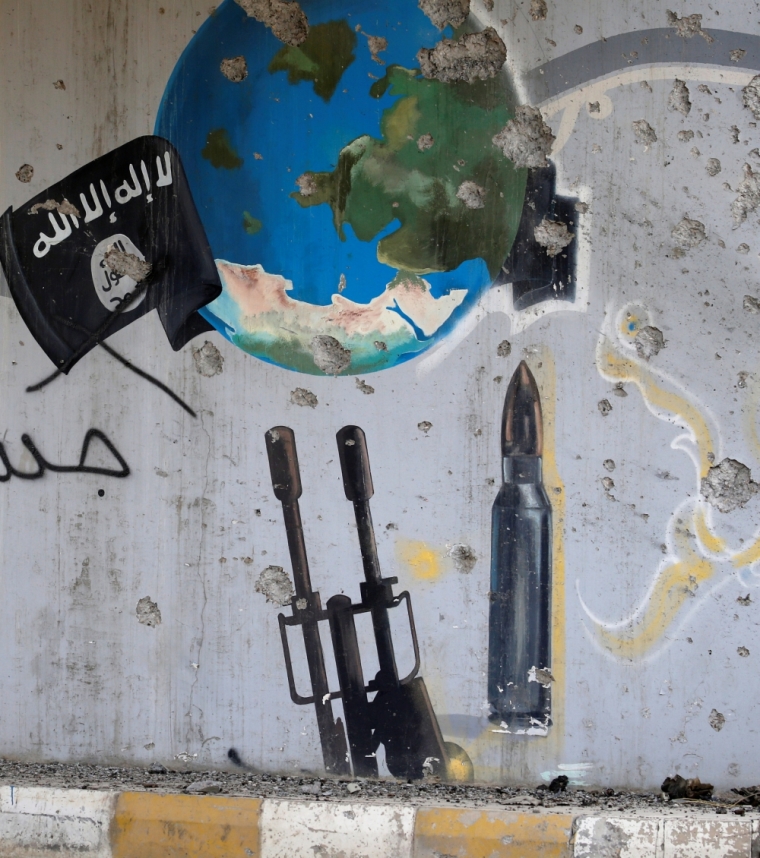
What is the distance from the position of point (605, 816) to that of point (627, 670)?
0.45m

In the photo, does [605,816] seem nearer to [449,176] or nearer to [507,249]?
[507,249]

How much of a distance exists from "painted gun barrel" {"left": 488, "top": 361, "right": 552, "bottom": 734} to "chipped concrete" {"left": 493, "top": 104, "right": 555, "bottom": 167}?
0.70 m

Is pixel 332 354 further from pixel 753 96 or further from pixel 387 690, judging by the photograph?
pixel 753 96

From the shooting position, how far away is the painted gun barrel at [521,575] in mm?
2234

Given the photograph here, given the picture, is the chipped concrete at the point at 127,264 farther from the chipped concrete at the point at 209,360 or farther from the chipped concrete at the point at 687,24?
the chipped concrete at the point at 687,24

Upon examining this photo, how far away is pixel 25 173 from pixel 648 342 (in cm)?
231

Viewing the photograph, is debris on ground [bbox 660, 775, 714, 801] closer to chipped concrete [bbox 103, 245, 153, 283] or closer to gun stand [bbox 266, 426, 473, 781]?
gun stand [bbox 266, 426, 473, 781]

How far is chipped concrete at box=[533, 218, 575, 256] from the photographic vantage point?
2.22 metres

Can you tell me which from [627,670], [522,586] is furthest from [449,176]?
[627,670]

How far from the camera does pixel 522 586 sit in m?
2.24

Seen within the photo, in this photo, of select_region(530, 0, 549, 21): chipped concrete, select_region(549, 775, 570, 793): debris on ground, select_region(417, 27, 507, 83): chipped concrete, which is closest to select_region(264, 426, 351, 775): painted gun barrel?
select_region(549, 775, 570, 793): debris on ground

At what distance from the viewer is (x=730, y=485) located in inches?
85.7

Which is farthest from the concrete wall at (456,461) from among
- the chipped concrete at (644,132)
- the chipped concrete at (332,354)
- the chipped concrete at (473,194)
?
the chipped concrete at (473,194)

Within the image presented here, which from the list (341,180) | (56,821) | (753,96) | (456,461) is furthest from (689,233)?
(56,821)
